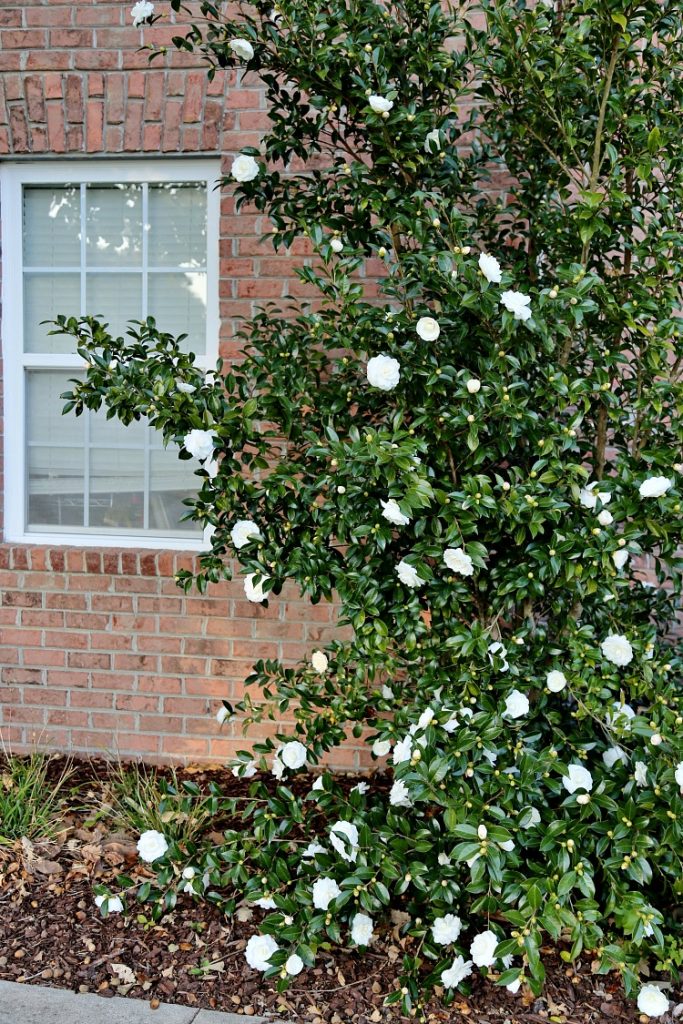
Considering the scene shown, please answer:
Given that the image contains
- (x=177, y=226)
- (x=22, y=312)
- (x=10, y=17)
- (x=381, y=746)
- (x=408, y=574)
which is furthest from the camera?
(x=22, y=312)

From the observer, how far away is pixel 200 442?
2252mm

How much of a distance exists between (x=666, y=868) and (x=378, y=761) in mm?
1479

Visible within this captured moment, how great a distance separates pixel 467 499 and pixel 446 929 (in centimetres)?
116

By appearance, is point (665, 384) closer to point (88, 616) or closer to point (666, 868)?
point (666, 868)

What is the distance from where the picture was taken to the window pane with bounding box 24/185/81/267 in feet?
11.9

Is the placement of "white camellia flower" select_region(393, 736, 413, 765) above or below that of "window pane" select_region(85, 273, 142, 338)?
below

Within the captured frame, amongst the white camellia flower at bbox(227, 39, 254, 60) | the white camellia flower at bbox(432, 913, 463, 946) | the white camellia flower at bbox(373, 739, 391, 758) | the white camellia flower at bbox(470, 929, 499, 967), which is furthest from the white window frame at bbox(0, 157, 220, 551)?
the white camellia flower at bbox(470, 929, 499, 967)

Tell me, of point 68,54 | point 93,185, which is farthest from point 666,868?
point 68,54

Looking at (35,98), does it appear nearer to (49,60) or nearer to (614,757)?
(49,60)

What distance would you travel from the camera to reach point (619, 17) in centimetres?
205

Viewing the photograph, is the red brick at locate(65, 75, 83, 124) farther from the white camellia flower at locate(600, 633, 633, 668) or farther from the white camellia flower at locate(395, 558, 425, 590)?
the white camellia flower at locate(600, 633, 633, 668)

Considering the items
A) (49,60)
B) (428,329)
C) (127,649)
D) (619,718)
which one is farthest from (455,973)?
(49,60)

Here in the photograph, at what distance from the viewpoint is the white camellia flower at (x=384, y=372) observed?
213cm

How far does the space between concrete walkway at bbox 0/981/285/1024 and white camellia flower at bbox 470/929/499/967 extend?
0.56 metres
